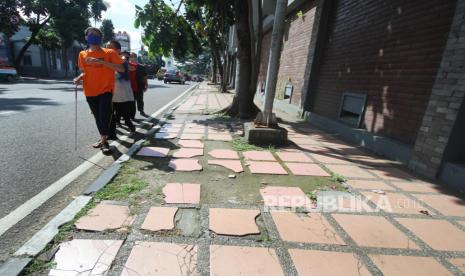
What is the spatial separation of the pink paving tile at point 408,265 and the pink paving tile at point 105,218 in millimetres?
1927

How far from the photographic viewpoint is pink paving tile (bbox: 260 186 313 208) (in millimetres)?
2891

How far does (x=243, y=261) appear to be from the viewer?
1968mm

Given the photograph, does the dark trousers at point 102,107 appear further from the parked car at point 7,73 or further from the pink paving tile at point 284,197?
the parked car at point 7,73

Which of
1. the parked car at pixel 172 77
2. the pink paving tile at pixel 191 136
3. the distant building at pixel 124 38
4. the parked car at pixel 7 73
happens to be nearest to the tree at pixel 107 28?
the distant building at pixel 124 38

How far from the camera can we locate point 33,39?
2923cm

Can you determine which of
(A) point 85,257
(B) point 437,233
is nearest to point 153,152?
(A) point 85,257

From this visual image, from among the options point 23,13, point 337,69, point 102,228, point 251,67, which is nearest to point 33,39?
point 23,13

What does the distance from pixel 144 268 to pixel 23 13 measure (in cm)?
3530

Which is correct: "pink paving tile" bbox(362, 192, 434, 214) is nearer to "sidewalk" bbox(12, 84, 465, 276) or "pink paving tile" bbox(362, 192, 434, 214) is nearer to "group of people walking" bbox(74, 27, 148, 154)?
"sidewalk" bbox(12, 84, 465, 276)

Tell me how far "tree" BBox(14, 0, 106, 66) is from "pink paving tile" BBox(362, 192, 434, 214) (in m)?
34.7

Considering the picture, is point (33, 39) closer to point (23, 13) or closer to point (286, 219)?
point (23, 13)

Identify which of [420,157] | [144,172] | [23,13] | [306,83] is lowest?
[144,172]

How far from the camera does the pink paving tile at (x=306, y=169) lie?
152 inches

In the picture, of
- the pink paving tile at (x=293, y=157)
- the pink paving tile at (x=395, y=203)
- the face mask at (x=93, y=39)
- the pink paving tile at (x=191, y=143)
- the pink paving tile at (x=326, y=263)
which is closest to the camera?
the pink paving tile at (x=326, y=263)
